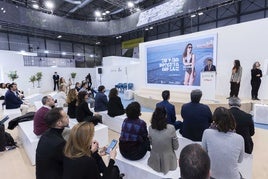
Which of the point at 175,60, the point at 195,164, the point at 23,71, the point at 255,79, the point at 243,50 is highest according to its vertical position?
the point at 243,50

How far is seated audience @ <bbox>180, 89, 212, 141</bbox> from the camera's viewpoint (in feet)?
7.61

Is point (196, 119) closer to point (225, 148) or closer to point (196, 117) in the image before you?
point (196, 117)

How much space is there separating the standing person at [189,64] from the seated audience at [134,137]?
569 centimetres

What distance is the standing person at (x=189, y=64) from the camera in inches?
283

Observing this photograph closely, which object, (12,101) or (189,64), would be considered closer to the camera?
(12,101)

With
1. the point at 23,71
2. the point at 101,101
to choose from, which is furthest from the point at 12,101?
the point at 23,71

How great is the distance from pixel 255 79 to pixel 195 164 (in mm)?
5863

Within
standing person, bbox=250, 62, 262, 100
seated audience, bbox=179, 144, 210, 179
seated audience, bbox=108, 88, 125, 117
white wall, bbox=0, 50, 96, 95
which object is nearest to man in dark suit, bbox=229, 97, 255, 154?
seated audience, bbox=179, 144, 210, 179

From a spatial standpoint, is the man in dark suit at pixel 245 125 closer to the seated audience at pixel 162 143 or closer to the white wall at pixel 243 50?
the seated audience at pixel 162 143

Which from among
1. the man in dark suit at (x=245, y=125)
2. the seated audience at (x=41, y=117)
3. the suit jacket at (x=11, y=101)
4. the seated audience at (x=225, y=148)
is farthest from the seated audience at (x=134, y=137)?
the suit jacket at (x=11, y=101)

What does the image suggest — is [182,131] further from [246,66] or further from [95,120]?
[246,66]

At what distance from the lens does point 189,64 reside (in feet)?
23.9

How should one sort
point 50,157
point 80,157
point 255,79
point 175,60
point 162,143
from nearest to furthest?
point 80,157, point 50,157, point 162,143, point 255,79, point 175,60

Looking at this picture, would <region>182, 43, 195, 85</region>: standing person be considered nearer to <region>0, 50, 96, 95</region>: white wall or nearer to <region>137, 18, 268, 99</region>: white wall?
<region>137, 18, 268, 99</region>: white wall
